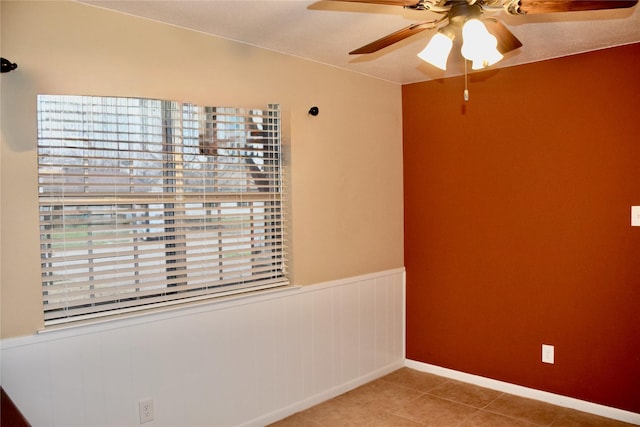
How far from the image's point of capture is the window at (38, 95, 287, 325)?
2275 millimetres

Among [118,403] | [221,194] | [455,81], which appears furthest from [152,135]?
[455,81]

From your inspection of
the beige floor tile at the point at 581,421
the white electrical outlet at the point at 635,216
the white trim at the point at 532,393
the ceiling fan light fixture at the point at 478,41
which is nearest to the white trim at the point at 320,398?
the white trim at the point at 532,393

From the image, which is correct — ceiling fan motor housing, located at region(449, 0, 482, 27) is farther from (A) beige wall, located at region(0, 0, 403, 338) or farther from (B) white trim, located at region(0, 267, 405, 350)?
(B) white trim, located at region(0, 267, 405, 350)

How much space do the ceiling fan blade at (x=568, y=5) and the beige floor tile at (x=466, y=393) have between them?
260cm

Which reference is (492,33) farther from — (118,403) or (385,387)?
(385,387)

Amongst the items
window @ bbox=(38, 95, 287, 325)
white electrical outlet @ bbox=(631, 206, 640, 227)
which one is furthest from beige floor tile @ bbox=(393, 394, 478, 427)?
white electrical outlet @ bbox=(631, 206, 640, 227)

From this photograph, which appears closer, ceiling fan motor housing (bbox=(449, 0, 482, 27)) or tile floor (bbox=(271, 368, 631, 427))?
ceiling fan motor housing (bbox=(449, 0, 482, 27))

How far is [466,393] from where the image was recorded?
3.57 meters

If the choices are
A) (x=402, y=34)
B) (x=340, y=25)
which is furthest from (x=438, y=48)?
(x=340, y=25)

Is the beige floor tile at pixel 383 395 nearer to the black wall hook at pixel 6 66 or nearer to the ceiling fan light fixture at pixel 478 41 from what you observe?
the ceiling fan light fixture at pixel 478 41

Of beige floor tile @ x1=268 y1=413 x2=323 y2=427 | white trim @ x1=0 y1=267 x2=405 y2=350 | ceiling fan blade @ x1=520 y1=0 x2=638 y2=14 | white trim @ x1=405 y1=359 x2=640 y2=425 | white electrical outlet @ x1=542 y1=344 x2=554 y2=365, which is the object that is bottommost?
beige floor tile @ x1=268 y1=413 x2=323 y2=427

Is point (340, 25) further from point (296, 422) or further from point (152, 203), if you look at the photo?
point (296, 422)

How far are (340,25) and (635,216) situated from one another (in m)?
2.15

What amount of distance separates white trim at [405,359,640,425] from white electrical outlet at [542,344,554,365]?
22 cm
